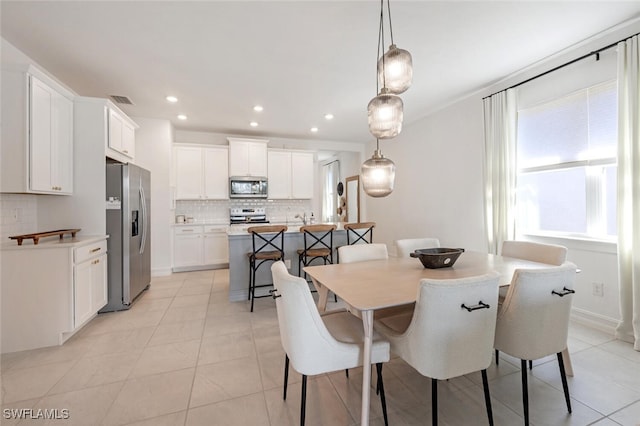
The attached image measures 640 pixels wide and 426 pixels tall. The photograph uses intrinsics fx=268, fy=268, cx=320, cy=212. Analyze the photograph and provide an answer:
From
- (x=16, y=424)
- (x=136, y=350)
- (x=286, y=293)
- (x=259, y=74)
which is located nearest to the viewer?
(x=286, y=293)

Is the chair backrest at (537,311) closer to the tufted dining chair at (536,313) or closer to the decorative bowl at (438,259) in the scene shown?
the tufted dining chair at (536,313)

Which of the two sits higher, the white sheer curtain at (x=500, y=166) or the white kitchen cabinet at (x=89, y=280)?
the white sheer curtain at (x=500, y=166)

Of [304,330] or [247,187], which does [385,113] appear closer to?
[304,330]

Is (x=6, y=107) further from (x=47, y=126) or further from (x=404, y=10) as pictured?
(x=404, y=10)

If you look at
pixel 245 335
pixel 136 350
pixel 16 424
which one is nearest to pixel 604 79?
pixel 245 335

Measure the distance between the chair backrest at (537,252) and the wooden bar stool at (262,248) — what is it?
2348 mm

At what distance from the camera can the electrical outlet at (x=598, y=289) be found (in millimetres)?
2605

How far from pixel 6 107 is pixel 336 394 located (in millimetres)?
3514

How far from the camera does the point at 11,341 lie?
2.27 metres

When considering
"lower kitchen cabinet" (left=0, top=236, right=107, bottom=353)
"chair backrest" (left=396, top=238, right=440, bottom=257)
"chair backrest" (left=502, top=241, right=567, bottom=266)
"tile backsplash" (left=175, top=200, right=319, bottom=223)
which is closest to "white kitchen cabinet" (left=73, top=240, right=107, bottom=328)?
"lower kitchen cabinet" (left=0, top=236, right=107, bottom=353)

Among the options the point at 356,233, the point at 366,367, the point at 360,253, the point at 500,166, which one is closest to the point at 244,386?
the point at 366,367

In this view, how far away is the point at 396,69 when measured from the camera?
1.68 m

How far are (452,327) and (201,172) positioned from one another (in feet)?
16.9

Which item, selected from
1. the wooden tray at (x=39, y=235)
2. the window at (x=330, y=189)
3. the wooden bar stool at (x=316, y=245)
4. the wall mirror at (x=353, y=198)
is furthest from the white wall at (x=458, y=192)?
the wooden tray at (x=39, y=235)
